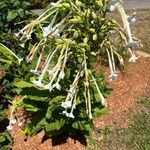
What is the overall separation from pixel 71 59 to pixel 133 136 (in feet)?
5.05

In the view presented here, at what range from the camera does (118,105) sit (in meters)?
7.18

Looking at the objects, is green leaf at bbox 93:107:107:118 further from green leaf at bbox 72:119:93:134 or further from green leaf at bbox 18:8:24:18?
green leaf at bbox 18:8:24:18

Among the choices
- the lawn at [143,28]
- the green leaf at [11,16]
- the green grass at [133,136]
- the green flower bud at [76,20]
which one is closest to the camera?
the green flower bud at [76,20]

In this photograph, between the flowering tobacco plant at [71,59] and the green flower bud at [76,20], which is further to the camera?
the green flower bud at [76,20]

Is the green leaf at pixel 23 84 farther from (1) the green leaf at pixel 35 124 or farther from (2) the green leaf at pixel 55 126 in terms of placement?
(2) the green leaf at pixel 55 126

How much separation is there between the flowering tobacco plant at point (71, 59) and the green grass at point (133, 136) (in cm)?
45

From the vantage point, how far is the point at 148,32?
1157 centimetres

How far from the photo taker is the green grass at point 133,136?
6.56 m

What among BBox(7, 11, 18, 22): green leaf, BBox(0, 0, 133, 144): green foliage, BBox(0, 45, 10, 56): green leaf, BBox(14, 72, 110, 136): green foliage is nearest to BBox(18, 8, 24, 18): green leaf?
BBox(7, 11, 18, 22): green leaf

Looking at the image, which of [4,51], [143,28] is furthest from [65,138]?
[143,28]

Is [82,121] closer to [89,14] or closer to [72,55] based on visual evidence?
[72,55]

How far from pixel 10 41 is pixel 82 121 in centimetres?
200

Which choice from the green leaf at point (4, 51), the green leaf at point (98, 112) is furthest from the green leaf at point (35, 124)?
the green leaf at point (4, 51)

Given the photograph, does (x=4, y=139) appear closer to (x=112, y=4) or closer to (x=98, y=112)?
(x=98, y=112)
